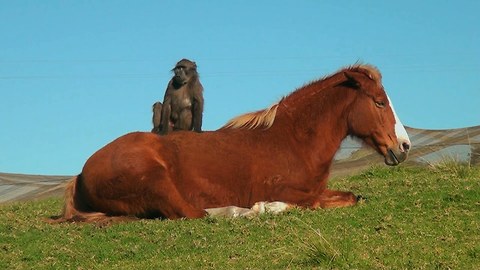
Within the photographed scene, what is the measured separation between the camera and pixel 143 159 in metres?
9.56

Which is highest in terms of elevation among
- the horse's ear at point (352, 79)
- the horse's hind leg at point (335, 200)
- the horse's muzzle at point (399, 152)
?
the horse's ear at point (352, 79)

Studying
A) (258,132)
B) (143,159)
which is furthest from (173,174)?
(258,132)

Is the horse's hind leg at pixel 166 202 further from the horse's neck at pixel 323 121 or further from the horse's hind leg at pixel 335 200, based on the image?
the horse's neck at pixel 323 121

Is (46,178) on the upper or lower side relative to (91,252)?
lower

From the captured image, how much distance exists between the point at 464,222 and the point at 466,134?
44.4 ft

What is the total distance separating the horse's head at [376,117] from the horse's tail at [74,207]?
350 centimetres

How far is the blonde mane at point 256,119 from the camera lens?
1043 centimetres

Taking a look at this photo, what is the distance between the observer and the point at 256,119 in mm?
10484

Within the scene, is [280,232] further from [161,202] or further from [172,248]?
[161,202]

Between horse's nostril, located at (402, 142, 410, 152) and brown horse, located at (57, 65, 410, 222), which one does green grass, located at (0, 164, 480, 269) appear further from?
horse's nostril, located at (402, 142, 410, 152)

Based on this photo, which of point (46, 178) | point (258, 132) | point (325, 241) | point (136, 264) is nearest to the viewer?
point (325, 241)

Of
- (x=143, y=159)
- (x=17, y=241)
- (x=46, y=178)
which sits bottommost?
(x=46, y=178)

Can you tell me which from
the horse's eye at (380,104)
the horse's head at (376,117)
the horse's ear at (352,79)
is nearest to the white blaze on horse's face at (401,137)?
the horse's head at (376,117)

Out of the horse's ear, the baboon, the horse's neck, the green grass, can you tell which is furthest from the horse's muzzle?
the baboon
